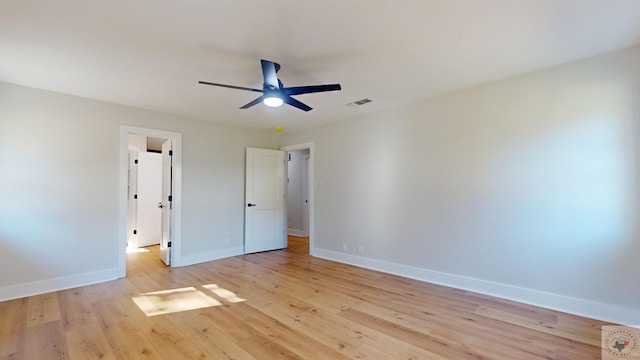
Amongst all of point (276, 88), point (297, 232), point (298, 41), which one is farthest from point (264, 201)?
point (298, 41)

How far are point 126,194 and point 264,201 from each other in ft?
7.89

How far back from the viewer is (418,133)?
4.12 m

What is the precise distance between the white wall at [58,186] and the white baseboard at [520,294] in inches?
135

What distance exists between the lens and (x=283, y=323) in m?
2.72

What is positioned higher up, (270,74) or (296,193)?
(270,74)

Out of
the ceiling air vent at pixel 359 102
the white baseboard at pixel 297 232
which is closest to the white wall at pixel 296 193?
the white baseboard at pixel 297 232

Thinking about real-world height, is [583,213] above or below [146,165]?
below

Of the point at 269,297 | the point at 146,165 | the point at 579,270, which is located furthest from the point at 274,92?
the point at 146,165

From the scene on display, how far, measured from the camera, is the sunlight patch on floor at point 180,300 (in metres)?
3.06

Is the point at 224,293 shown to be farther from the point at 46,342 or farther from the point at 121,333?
the point at 46,342

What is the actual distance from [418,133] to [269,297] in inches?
115

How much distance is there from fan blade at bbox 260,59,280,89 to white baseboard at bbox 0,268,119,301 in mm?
3532

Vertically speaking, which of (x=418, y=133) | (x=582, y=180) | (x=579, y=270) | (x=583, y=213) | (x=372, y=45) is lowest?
(x=579, y=270)

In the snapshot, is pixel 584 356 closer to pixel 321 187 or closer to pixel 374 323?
pixel 374 323
